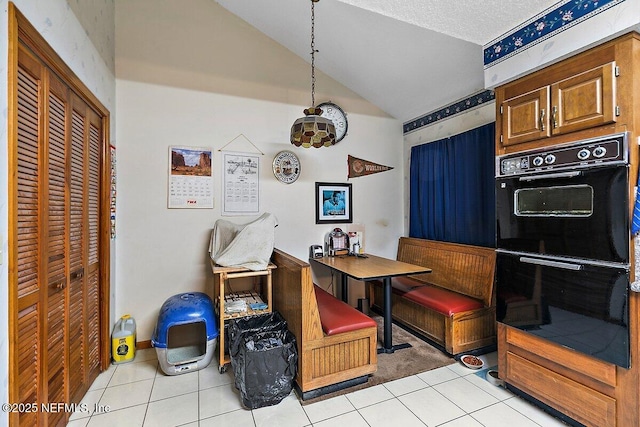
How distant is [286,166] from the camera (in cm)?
351

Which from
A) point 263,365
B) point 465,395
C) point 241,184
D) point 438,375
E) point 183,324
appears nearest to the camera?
point 263,365

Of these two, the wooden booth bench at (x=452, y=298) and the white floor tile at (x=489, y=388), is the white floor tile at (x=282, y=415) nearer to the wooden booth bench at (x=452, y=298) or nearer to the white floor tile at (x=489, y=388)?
the white floor tile at (x=489, y=388)

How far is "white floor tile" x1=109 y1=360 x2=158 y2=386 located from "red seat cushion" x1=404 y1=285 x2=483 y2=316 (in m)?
2.49

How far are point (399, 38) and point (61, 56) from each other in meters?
2.61

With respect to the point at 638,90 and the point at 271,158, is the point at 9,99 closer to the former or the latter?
the point at 271,158

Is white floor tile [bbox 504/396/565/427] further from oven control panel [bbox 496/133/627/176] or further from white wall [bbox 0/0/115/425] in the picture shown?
white wall [bbox 0/0/115/425]

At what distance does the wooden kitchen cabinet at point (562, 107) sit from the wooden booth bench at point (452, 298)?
1265 millimetres

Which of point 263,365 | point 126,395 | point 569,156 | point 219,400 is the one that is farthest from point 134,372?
point 569,156

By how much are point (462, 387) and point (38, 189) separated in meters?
3.05

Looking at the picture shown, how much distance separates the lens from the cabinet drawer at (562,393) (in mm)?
1692

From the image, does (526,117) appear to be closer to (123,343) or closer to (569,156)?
(569,156)

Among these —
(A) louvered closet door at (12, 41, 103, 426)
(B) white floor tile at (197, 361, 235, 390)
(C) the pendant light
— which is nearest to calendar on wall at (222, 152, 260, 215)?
(C) the pendant light

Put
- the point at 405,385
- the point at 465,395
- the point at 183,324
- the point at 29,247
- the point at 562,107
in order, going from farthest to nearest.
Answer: the point at 183,324 < the point at 405,385 < the point at 465,395 < the point at 562,107 < the point at 29,247

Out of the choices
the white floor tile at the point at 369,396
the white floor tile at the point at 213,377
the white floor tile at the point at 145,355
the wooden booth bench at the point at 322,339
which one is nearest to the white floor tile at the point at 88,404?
the white floor tile at the point at 145,355
